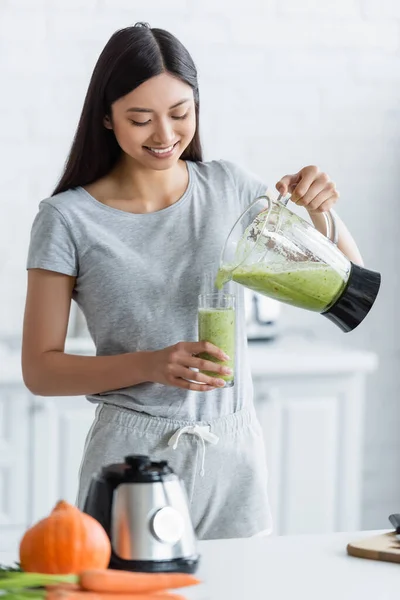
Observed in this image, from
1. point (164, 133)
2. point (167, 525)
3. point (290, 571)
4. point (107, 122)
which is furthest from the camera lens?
point (107, 122)

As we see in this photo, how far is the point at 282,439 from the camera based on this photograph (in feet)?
10.6

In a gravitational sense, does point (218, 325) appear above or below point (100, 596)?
above

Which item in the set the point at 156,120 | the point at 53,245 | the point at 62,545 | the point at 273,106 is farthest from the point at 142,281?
the point at 273,106

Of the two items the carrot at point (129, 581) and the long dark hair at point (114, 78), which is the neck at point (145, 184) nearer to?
the long dark hair at point (114, 78)

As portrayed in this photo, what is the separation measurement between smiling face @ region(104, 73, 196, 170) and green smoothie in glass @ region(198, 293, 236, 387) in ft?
0.91

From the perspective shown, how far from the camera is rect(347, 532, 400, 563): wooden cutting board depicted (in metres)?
1.47

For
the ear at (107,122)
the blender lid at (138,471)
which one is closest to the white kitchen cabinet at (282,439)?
the ear at (107,122)

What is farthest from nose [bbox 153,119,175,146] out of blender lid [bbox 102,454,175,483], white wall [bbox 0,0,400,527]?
white wall [bbox 0,0,400,527]

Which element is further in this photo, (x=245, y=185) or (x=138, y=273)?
(x=245, y=185)

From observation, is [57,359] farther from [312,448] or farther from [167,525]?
[312,448]

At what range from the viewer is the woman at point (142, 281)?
5.80 feet

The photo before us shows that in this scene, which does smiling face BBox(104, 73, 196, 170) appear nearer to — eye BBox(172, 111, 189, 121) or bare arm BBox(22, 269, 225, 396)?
eye BBox(172, 111, 189, 121)

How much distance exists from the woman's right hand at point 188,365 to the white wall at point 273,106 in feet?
5.97

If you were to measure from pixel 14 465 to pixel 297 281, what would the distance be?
163 centimetres
